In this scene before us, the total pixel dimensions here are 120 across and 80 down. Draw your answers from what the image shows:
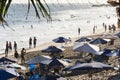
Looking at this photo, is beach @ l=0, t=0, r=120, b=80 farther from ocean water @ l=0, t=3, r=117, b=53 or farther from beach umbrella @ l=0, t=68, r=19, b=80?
beach umbrella @ l=0, t=68, r=19, b=80

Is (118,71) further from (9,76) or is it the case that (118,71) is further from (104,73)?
(9,76)

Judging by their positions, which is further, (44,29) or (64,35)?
(44,29)

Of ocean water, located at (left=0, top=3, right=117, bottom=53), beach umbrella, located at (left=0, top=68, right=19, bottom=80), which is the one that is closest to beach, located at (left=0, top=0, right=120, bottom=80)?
ocean water, located at (left=0, top=3, right=117, bottom=53)

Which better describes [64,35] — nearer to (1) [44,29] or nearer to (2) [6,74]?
(1) [44,29]

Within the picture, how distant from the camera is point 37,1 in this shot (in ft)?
5.41

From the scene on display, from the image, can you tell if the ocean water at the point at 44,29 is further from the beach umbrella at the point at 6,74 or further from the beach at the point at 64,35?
the beach umbrella at the point at 6,74

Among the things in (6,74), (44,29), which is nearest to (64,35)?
(44,29)

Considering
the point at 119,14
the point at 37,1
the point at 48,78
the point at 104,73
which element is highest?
the point at 37,1

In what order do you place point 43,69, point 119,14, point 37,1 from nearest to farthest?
point 37,1 < point 119,14 < point 43,69

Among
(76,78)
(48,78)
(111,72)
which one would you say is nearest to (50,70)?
(76,78)

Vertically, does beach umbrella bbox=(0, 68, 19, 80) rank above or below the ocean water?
above

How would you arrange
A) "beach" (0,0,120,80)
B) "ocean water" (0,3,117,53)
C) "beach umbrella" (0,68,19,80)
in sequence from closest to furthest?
"beach umbrella" (0,68,19,80) < "beach" (0,0,120,80) < "ocean water" (0,3,117,53)

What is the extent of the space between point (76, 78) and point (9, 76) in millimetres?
5025

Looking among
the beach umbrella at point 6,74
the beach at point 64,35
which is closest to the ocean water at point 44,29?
the beach at point 64,35
